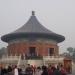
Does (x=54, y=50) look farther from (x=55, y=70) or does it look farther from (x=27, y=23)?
(x=55, y=70)

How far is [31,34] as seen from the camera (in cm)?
4625

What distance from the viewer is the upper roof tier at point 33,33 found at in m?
46.2

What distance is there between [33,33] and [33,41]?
4.06ft

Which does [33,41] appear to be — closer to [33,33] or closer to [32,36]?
[32,36]

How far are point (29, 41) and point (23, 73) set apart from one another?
2560cm

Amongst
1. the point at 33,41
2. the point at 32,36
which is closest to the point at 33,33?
the point at 32,36

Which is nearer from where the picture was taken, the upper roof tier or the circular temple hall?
the upper roof tier

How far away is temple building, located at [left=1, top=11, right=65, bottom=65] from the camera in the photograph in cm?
4641

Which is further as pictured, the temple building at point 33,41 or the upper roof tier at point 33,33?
the temple building at point 33,41

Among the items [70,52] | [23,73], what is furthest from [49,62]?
[70,52]

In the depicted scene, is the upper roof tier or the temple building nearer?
the upper roof tier

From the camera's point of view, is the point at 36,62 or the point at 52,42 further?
the point at 52,42

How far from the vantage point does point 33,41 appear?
4666cm

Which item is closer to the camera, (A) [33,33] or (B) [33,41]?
(A) [33,33]
